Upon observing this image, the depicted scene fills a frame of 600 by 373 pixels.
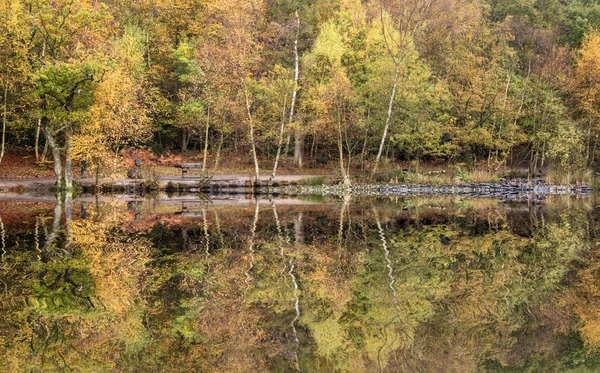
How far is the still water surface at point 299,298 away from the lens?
24.3 ft

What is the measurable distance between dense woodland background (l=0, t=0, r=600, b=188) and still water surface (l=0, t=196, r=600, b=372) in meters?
17.9

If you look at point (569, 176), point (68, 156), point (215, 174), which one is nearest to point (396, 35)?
point (569, 176)

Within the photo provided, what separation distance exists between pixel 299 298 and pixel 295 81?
35.0 metres

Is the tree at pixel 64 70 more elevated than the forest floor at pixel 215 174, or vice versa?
the tree at pixel 64 70

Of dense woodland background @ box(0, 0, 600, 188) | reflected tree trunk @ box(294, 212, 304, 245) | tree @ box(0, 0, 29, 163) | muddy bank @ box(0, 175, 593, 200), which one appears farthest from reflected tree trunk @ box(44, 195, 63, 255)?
tree @ box(0, 0, 29, 163)

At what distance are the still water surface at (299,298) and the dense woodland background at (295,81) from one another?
706 inches

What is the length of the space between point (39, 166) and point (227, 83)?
44.1ft

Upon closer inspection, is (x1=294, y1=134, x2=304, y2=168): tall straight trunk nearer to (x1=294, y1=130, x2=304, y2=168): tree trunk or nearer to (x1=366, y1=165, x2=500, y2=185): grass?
(x1=294, y1=130, x2=304, y2=168): tree trunk

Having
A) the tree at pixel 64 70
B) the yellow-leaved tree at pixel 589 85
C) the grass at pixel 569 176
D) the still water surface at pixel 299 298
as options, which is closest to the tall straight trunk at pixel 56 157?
the tree at pixel 64 70

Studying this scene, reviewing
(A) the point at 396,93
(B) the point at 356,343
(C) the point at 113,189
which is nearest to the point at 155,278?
(B) the point at 356,343

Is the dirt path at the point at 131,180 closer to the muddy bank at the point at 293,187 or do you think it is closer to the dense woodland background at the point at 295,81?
the muddy bank at the point at 293,187

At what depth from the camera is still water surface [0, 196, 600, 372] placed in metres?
7.39

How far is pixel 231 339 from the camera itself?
802 centimetres

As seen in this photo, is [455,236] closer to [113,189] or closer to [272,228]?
[272,228]
